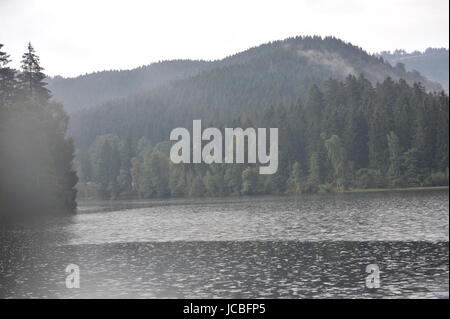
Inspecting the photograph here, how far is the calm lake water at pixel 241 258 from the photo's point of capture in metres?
37.8

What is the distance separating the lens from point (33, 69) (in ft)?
399

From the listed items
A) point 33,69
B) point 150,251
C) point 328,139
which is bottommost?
point 150,251

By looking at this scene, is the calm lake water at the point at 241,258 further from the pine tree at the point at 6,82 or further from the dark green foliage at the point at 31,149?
the pine tree at the point at 6,82

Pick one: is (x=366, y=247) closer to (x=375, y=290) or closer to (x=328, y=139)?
(x=375, y=290)

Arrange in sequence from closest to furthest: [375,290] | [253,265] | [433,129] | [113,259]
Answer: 1. [375,290]
2. [253,265]
3. [113,259]
4. [433,129]

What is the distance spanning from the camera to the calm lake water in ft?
124

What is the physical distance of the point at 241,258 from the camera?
165ft

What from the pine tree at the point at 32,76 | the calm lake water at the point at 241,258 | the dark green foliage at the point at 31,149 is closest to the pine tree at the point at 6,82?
the dark green foliage at the point at 31,149

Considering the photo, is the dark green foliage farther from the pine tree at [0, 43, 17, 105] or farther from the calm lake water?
the calm lake water

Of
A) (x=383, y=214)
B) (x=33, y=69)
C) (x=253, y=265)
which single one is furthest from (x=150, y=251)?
(x=33, y=69)

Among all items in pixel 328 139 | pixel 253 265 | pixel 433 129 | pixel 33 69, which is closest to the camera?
pixel 253 265

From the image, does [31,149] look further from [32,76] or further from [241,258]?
[241,258]

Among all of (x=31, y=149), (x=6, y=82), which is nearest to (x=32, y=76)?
(x=6, y=82)

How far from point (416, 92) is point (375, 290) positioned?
574 feet
